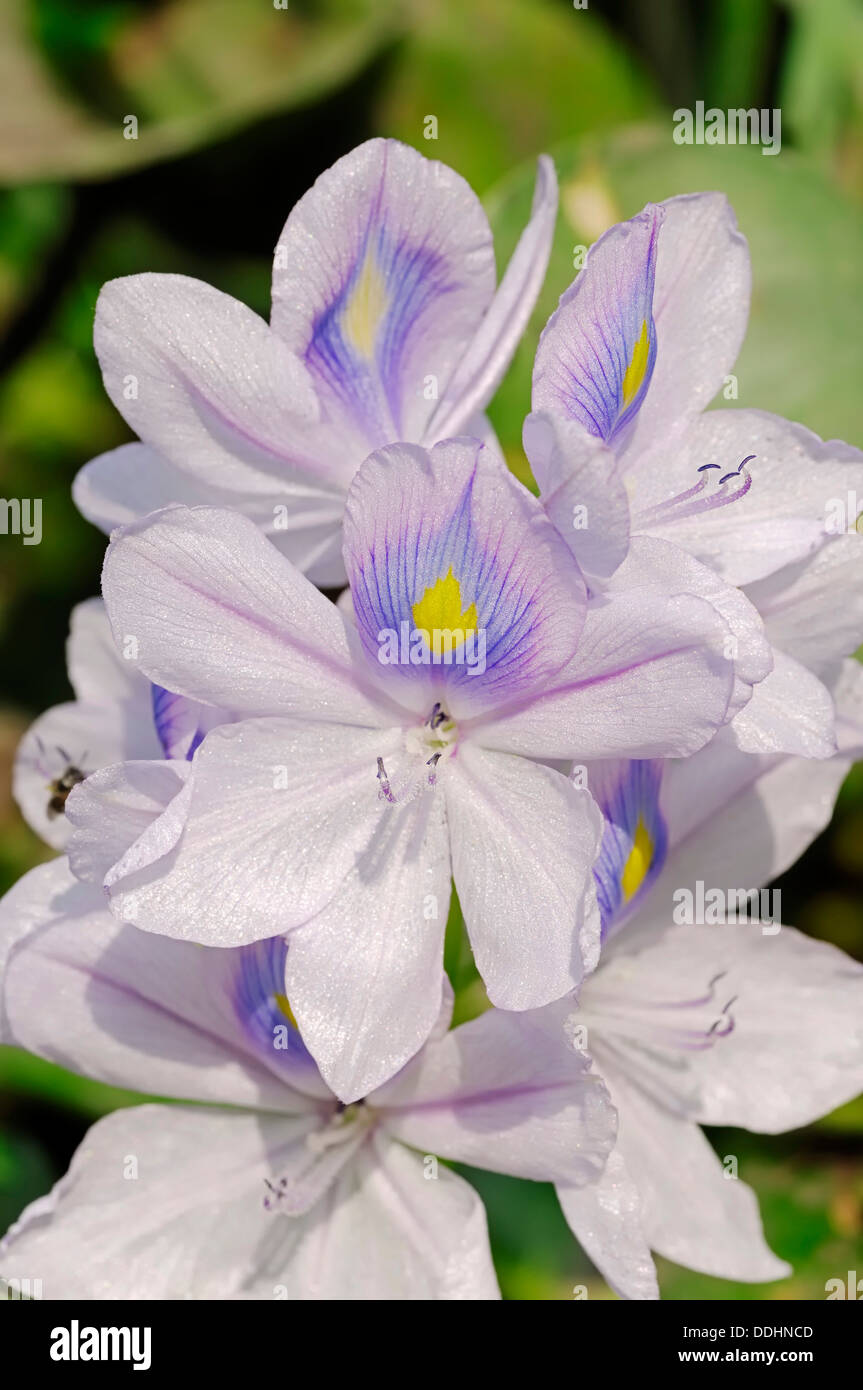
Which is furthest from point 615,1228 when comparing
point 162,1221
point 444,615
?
point 444,615

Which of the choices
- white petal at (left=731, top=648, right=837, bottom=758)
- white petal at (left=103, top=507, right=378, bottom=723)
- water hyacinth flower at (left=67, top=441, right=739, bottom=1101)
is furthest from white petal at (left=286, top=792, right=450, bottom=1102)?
white petal at (left=731, top=648, right=837, bottom=758)

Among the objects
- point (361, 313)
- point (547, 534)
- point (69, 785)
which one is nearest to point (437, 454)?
point (547, 534)

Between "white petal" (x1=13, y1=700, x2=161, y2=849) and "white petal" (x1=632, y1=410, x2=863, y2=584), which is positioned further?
"white petal" (x1=13, y1=700, x2=161, y2=849)

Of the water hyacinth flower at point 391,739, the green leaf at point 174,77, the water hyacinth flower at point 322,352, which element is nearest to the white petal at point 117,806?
the water hyacinth flower at point 391,739

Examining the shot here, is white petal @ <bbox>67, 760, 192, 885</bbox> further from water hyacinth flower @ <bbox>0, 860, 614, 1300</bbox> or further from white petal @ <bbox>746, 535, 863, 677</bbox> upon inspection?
white petal @ <bbox>746, 535, 863, 677</bbox>

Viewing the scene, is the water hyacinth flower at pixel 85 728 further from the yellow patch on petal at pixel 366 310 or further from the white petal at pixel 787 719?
the white petal at pixel 787 719

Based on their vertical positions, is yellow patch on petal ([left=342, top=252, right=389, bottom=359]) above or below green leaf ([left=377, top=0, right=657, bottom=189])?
below

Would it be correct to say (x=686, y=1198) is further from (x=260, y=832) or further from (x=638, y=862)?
(x=260, y=832)
